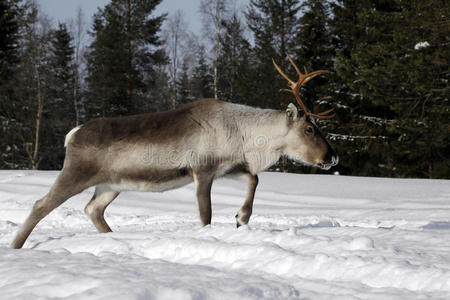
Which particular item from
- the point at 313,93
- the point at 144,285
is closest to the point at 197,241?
the point at 144,285

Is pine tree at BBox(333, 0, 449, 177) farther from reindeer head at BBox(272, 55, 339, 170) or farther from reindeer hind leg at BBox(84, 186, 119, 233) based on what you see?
reindeer hind leg at BBox(84, 186, 119, 233)

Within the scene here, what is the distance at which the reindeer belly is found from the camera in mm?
4797

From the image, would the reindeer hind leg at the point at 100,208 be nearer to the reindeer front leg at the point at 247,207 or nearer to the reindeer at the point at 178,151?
the reindeer at the point at 178,151

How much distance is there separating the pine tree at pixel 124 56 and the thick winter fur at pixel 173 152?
19.5 meters

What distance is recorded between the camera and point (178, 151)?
4781 mm

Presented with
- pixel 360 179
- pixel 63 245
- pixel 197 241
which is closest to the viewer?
pixel 197 241

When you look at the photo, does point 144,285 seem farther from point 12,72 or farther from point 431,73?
point 12,72

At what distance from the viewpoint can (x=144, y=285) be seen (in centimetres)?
234

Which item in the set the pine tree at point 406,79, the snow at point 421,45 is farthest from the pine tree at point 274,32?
the snow at point 421,45

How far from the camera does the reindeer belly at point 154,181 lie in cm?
480

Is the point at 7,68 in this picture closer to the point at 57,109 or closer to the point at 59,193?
the point at 57,109

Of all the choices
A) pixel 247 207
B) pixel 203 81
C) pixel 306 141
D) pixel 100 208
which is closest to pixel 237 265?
pixel 247 207

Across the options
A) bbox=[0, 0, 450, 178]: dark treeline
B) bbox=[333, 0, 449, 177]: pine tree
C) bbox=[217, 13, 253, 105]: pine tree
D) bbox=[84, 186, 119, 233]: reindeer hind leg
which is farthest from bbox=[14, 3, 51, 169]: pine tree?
bbox=[84, 186, 119, 233]: reindeer hind leg

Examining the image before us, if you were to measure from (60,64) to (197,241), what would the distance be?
2767 cm
